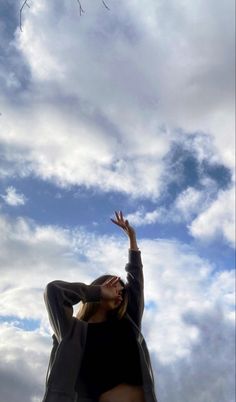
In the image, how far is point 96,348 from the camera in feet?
18.7

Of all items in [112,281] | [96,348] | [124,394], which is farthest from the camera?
[112,281]

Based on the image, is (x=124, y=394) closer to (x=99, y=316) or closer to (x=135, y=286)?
(x=99, y=316)

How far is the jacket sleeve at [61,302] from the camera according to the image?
5.59 meters

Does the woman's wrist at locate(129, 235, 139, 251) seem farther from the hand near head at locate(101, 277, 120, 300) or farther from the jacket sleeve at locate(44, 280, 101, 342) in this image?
the jacket sleeve at locate(44, 280, 101, 342)

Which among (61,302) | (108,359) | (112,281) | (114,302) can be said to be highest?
(112,281)

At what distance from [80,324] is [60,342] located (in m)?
0.33

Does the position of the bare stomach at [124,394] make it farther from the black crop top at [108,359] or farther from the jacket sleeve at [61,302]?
the jacket sleeve at [61,302]

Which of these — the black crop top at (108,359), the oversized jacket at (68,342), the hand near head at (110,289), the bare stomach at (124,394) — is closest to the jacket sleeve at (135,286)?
the oversized jacket at (68,342)

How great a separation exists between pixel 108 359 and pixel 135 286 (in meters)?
1.15

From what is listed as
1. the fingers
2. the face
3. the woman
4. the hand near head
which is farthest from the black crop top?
the fingers

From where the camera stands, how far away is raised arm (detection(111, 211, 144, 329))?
20.7ft

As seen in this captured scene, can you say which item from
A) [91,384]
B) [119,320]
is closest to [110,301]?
[119,320]

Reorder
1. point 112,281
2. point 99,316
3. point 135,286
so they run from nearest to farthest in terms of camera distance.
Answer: point 99,316 < point 112,281 < point 135,286

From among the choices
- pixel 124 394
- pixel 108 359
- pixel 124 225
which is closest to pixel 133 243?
pixel 124 225
